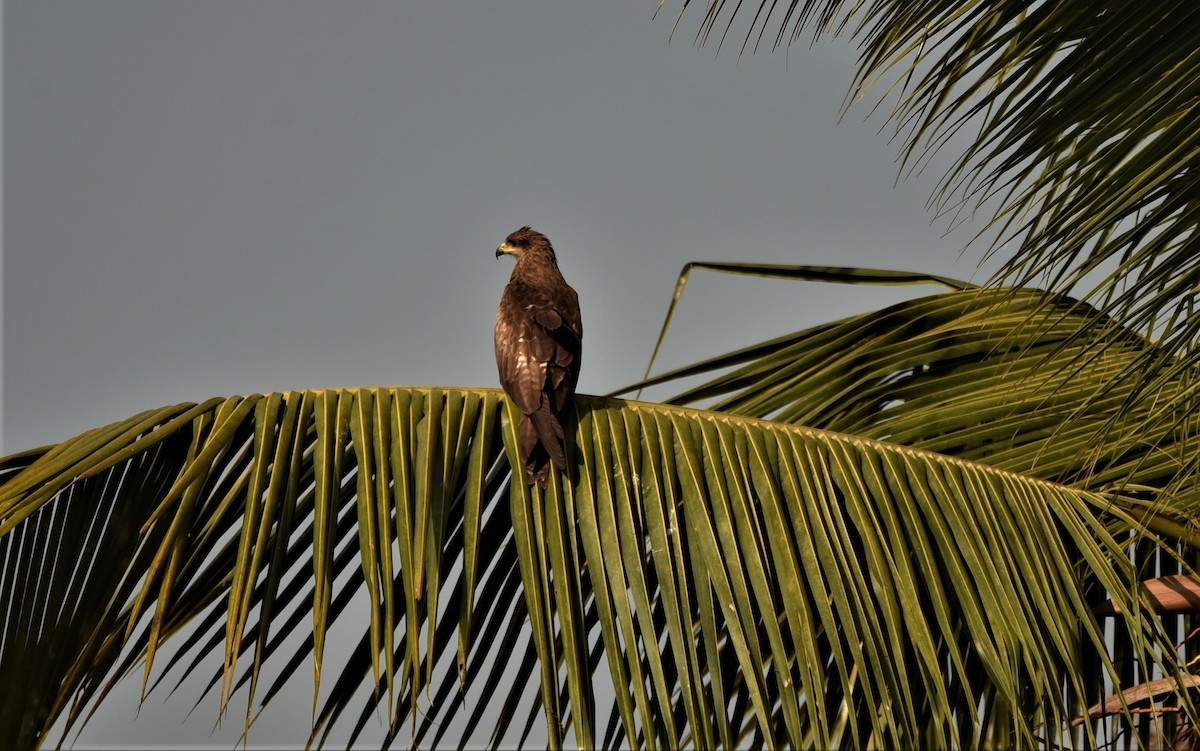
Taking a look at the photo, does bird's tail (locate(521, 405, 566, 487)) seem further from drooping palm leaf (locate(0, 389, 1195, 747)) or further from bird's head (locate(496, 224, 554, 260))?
bird's head (locate(496, 224, 554, 260))

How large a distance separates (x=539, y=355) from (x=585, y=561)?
1066 millimetres

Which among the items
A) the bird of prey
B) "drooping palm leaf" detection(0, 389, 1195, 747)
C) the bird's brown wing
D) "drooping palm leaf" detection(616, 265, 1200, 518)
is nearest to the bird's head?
the bird of prey

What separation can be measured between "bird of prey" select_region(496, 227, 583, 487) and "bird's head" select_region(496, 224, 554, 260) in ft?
0.73

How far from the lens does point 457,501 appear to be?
3330 mm

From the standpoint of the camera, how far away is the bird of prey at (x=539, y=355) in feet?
10.9

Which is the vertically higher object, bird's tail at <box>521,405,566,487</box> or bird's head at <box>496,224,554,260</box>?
bird's head at <box>496,224,554,260</box>

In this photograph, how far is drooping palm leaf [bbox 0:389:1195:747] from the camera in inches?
110

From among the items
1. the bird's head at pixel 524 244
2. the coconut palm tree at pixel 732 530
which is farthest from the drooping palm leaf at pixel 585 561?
the bird's head at pixel 524 244

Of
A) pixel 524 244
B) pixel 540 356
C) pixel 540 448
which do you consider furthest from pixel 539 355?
pixel 524 244

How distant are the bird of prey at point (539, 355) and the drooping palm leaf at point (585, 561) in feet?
0.29

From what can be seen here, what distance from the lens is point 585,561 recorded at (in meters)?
3.17

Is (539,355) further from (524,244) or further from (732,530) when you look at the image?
(524,244)

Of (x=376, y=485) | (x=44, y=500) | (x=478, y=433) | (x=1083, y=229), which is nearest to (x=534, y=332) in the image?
(x=478, y=433)

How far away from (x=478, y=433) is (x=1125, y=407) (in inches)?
67.3
